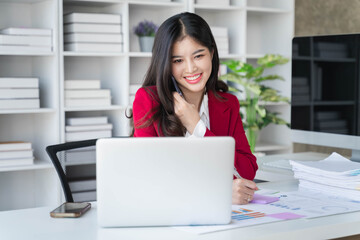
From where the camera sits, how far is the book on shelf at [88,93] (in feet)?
11.5

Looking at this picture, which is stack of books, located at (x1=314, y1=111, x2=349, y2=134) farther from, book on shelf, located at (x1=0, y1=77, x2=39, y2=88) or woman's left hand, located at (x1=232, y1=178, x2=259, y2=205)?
book on shelf, located at (x1=0, y1=77, x2=39, y2=88)

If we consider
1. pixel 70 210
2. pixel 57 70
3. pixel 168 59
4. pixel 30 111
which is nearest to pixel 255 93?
pixel 57 70

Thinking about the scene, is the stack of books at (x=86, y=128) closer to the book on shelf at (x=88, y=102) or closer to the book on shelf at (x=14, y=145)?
the book on shelf at (x=88, y=102)

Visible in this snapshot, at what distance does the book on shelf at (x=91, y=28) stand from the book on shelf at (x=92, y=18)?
0.02 m

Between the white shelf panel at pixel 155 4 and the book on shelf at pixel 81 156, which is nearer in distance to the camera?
the book on shelf at pixel 81 156

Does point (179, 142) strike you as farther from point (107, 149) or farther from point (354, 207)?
point (354, 207)

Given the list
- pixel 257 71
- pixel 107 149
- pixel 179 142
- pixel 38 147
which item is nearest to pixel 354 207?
pixel 179 142

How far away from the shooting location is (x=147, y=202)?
1.40 meters

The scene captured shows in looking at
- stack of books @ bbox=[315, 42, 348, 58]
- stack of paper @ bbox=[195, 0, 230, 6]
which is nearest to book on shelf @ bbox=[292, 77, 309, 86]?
stack of books @ bbox=[315, 42, 348, 58]

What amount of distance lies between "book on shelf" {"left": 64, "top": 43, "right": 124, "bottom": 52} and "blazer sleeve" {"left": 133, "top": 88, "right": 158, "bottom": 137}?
1510 mm

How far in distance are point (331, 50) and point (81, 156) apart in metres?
1.18

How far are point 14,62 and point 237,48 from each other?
62.8 inches

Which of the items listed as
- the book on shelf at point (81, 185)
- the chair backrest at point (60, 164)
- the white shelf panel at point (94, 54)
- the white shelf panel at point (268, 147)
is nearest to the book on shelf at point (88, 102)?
the white shelf panel at point (94, 54)

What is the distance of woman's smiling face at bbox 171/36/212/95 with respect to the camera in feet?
6.53
